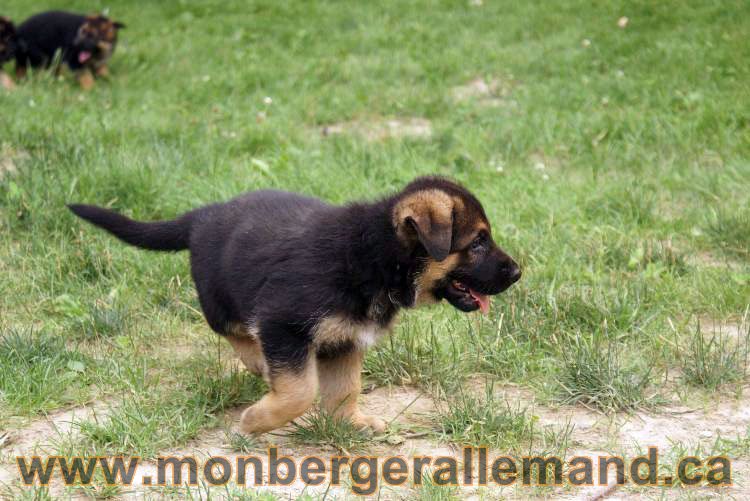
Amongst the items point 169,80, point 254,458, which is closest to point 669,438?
point 254,458

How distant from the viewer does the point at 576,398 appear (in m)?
4.04

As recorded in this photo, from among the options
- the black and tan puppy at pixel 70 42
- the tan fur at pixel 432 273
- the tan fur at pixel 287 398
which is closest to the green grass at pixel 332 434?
the tan fur at pixel 287 398

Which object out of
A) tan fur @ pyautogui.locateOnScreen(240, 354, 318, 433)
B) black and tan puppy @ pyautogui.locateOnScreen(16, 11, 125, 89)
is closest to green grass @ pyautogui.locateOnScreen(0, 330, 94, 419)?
tan fur @ pyautogui.locateOnScreen(240, 354, 318, 433)

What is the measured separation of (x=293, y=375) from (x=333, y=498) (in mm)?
496

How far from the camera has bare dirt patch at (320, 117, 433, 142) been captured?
7.29 meters

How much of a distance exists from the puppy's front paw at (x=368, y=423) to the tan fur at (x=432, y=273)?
552 millimetres

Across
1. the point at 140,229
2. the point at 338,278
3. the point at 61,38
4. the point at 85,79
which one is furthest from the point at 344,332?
the point at 61,38

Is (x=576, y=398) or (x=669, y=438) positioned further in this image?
(x=576, y=398)

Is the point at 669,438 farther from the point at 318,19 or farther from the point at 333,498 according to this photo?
the point at 318,19

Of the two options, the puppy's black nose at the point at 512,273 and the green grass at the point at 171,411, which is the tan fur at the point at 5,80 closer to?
the green grass at the point at 171,411

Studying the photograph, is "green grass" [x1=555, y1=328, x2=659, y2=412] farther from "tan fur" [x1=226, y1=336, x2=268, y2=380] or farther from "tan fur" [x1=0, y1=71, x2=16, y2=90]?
"tan fur" [x1=0, y1=71, x2=16, y2=90]

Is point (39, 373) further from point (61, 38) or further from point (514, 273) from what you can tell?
point (61, 38)

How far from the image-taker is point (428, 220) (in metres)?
3.50

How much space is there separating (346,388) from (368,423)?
6.7 inches
